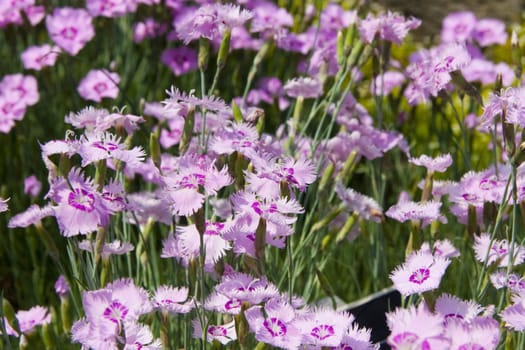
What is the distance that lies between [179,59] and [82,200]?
5.86 ft

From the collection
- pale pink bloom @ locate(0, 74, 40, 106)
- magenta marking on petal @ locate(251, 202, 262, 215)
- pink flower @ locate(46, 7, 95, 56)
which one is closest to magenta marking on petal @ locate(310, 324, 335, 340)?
magenta marking on petal @ locate(251, 202, 262, 215)

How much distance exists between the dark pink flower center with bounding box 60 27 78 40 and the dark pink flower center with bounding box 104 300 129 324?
5.40 feet

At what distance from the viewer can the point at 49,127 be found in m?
2.68

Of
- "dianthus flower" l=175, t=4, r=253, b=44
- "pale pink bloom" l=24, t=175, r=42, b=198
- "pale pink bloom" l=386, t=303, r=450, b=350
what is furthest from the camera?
"pale pink bloom" l=24, t=175, r=42, b=198

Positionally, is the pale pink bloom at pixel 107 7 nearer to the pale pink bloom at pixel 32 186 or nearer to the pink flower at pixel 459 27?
Answer: the pale pink bloom at pixel 32 186

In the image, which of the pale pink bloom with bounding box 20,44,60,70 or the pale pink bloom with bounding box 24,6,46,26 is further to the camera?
the pale pink bloom with bounding box 24,6,46,26

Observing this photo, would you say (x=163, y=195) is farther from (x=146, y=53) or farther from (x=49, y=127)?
(x=146, y=53)

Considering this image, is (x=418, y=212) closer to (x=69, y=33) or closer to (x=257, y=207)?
(x=257, y=207)

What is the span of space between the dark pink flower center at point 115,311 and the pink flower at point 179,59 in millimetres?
1807

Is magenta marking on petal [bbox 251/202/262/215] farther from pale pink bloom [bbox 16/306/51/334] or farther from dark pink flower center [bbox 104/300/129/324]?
pale pink bloom [bbox 16/306/51/334]

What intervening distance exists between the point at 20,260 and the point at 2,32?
3.27 ft

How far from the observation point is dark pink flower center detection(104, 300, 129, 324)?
1.16 metres

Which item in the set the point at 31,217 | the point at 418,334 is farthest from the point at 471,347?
the point at 31,217

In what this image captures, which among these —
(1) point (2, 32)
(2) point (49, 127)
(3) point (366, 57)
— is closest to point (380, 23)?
(3) point (366, 57)
